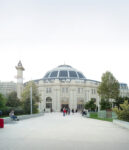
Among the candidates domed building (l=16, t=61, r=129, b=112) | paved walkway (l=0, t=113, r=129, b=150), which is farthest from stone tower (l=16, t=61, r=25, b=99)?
paved walkway (l=0, t=113, r=129, b=150)

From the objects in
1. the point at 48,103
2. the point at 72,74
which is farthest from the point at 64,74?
the point at 48,103

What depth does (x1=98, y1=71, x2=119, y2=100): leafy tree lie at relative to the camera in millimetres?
48875

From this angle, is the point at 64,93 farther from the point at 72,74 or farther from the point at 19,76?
the point at 19,76

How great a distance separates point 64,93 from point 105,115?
159ft

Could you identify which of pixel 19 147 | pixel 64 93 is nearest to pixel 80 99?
pixel 64 93

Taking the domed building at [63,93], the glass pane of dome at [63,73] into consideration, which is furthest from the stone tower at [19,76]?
the glass pane of dome at [63,73]

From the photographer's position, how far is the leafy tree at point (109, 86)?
48.9 metres

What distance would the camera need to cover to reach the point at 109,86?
48.8 meters

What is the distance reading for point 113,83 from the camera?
1933 inches

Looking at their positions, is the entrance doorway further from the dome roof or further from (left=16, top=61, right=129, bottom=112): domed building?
the dome roof

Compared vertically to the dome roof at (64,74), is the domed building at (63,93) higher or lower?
lower

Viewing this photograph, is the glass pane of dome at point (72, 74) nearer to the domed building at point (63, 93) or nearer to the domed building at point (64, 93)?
the domed building at point (63, 93)

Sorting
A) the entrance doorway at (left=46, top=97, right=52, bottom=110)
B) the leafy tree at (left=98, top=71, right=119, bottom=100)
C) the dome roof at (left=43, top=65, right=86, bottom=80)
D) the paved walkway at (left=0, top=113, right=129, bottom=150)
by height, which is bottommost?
the entrance doorway at (left=46, top=97, right=52, bottom=110)

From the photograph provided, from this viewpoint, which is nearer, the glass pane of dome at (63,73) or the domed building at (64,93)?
the domed building at (64,93)
